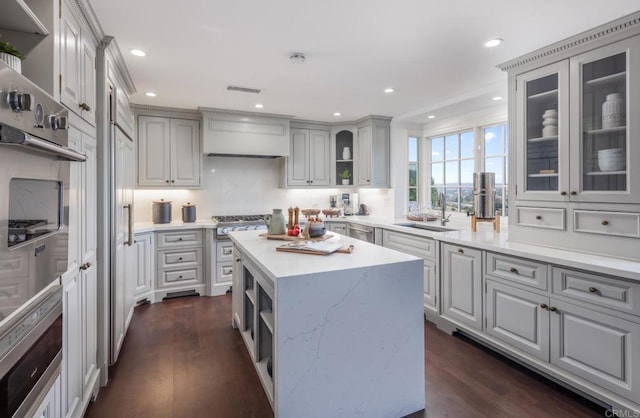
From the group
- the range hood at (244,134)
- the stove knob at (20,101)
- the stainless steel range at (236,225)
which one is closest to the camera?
the stove knob at (20,101)

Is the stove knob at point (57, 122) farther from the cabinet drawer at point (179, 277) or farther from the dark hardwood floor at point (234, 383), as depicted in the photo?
the cabinet drawer at point (179, 277)

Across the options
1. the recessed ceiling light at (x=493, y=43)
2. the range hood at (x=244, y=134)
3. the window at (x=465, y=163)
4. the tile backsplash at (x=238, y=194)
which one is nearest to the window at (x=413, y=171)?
the window at (x=465, y=163)

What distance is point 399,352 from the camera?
6.11ft

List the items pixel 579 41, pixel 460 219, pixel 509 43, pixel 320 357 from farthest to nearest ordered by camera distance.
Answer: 1. pixel 460 219
2. pixel 509 43
3. pixel 579 41
4. pixel 320 357

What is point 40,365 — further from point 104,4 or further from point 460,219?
point 460,219

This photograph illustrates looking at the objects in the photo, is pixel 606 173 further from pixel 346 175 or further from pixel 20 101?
pixel 346 175

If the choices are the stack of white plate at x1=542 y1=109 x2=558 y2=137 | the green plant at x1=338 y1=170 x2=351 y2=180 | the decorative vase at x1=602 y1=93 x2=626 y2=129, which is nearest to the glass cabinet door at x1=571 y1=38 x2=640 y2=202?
the decorative vase at x1=602 y1=93 x2=626 y2=129

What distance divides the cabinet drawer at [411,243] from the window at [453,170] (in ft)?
3.52

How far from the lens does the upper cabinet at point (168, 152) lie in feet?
13.3

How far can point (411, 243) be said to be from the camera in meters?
3.47

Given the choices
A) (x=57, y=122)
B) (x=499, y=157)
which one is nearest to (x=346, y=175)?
(x=499, y=157)

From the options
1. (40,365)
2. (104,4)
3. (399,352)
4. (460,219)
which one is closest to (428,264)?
(460,219)

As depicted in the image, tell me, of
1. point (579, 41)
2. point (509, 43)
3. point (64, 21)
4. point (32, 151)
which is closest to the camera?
point (32, 151)

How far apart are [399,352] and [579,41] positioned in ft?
7.47
